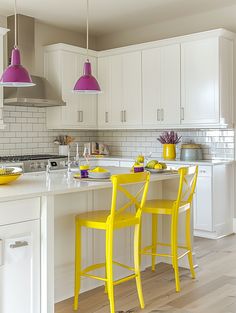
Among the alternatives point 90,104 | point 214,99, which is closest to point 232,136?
point 214,99

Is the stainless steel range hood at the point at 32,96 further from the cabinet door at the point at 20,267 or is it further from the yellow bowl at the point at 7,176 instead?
the cabinet door at the point at 20,267

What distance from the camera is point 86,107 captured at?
6.77 metres

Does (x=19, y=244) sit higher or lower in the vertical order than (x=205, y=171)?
lower

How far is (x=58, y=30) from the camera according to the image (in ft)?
22.4

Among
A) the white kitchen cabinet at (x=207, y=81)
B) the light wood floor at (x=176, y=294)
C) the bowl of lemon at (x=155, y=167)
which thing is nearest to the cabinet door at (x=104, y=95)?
the white kitchen cabinet at (x=207, y=81)

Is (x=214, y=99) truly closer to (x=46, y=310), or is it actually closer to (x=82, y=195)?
(x=82, y=195)

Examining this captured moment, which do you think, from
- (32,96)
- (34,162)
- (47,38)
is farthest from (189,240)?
(47,38)

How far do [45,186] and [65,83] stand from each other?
11.7ft

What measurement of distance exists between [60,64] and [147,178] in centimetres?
352

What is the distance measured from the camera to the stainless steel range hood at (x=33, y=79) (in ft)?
19.3

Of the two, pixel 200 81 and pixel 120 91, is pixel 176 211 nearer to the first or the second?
pixel 200 81

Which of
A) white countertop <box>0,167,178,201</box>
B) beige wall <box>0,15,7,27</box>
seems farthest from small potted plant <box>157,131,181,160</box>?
beige wall <box>0,15,7,27</box>

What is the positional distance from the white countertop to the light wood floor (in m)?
0.91

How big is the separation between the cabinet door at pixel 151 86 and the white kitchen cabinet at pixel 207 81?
0.40 m
